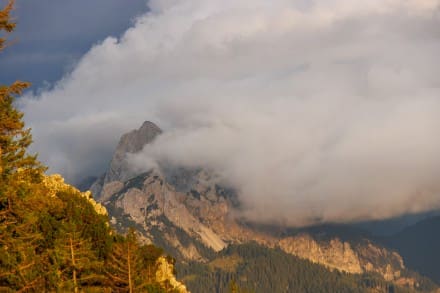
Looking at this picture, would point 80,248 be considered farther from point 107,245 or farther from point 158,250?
point 158,250

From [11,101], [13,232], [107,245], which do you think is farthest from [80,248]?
[107,245]

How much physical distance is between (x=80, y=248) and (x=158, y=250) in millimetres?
59350

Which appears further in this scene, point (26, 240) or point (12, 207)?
point (26, 240)

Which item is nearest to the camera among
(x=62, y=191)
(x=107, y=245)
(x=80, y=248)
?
(x=80, y=248)

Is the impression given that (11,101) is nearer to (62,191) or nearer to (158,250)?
(62,191)

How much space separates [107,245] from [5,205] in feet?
120

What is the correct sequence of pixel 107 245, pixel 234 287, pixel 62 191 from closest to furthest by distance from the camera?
pixel 107 245 → pixel 62 191 → pixel 234 287

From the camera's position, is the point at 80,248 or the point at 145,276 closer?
the point at 80,248

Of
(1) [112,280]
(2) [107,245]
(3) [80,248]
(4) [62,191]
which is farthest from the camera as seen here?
(4) [62,191]

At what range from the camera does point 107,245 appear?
8381cm

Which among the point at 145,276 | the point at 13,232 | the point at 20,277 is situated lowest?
the point at 20,277

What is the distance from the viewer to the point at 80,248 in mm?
60906

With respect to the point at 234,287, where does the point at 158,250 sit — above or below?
above

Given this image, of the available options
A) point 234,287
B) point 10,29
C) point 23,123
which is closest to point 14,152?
point 23,123
